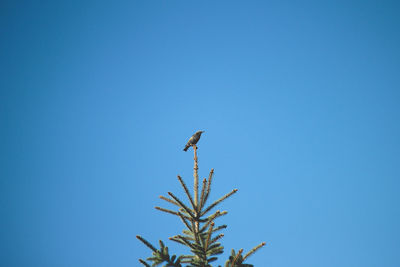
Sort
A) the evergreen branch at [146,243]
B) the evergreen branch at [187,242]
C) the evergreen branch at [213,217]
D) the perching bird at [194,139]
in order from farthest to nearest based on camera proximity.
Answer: the perching bird at [194,139] → the evergreen branch at [213,217] → the evergreen branch at [187,242] → the evergreen branch at [146,243]

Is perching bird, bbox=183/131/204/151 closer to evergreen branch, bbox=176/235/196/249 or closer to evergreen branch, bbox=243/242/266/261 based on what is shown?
evergreen branch, bbox=176/235/196/249

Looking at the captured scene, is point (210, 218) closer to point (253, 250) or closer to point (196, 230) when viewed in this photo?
point (196, 230)

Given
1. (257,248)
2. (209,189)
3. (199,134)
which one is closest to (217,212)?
(209,189)

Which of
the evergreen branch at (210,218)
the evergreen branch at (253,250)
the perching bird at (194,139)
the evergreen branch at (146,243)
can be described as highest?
the perching bird at (194,139)

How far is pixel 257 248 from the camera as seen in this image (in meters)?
4.96

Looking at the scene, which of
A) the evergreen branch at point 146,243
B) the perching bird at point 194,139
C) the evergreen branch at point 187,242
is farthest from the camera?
the perching bird at point 194,139

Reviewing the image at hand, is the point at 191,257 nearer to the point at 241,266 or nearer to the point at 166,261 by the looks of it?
the point at 166,261

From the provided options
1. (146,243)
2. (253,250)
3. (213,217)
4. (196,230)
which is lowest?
(253,250)

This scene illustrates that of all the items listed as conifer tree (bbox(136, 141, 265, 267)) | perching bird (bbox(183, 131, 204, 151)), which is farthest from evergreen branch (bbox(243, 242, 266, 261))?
perching bird (bbox(183, 131, 204, 151))

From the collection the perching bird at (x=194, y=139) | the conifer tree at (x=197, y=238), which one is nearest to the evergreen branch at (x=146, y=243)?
the conifer tree at (x=197, y=238)

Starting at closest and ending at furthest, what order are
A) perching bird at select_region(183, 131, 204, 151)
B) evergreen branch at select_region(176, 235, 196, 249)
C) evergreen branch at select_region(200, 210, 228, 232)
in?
evergreen branch at select_region(176, 235, 196, 249) → evergreen branch at select_region(200, 210, 228, 232) → perching bird at select_region(183, 131, 204, 151)

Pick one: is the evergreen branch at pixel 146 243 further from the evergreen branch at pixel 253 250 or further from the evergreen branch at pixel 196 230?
the evergreen branch at pixel 253 250

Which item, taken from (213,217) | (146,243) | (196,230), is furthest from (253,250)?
(146,243)

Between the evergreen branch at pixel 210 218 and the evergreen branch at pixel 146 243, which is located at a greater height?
the evergreen branch at pixel 210 218
